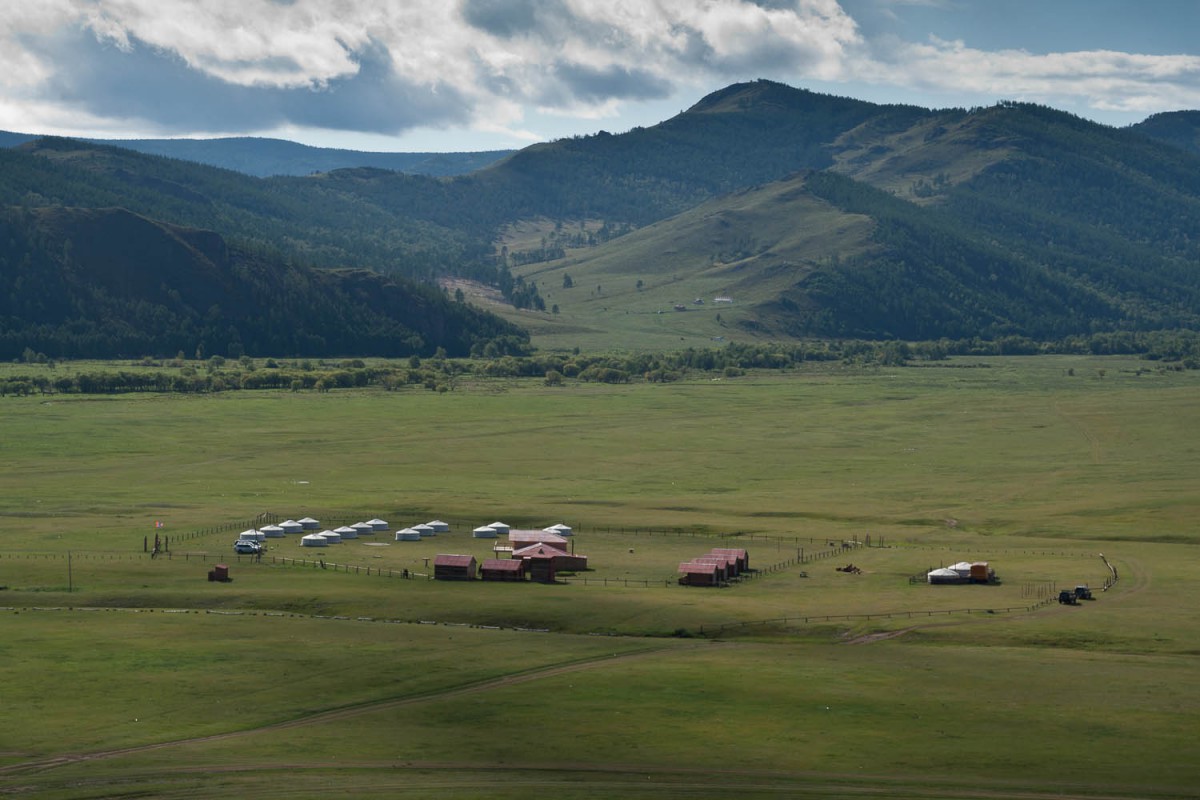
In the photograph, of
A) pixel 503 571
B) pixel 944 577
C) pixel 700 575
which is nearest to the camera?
pixel 700 575

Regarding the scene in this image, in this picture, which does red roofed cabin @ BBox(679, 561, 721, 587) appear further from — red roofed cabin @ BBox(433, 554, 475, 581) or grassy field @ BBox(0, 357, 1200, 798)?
red roofed cabin @ BBox(433, 554, 475, 581)

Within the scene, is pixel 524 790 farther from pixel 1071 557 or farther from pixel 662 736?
pixel 1071 557

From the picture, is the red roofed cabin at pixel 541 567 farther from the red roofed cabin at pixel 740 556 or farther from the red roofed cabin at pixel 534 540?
the red roofed cabin at pixel 740 556

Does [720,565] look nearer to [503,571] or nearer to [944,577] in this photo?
[503,571]

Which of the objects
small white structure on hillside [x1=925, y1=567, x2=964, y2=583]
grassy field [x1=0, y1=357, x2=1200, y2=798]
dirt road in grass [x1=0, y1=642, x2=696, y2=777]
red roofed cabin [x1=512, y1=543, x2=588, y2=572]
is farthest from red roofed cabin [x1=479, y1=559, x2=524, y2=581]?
small white structure on hillside [x1=925, y1=567, x2=964, y2=583]

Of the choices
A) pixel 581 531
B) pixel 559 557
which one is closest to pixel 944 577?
pixel 559 557

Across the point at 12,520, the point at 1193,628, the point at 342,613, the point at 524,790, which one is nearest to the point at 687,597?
the point at 342,613
